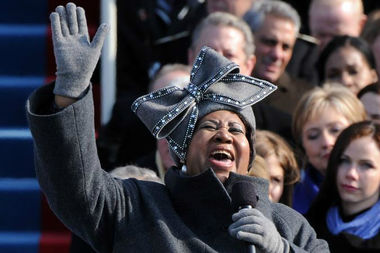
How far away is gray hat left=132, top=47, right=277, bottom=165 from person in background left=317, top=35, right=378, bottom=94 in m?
2.60

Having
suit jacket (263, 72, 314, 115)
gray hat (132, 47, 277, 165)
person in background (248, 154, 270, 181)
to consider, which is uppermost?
gray hat (132, 47, 277, 165)

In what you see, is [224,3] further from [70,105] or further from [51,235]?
[70,105]

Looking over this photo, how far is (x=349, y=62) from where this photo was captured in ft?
20.8

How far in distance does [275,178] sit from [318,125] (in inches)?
21.5

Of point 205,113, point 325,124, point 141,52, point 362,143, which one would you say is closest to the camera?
point 205,113

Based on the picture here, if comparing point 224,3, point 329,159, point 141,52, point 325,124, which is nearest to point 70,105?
point 329,159

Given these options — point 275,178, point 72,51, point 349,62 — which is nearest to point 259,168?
point 275,178

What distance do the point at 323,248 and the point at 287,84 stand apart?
2.72m

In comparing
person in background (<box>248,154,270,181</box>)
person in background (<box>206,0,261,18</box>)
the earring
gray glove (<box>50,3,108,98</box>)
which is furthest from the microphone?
person in background (<box>206,0,261,18</box>)

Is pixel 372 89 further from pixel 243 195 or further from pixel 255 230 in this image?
pixel 255 230

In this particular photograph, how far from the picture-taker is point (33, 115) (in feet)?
11.0

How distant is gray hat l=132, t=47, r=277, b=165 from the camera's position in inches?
147

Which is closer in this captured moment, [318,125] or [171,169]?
[171,169]

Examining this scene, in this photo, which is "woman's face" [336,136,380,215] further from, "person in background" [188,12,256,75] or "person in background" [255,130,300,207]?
"person in background" [188,12,256,75]
